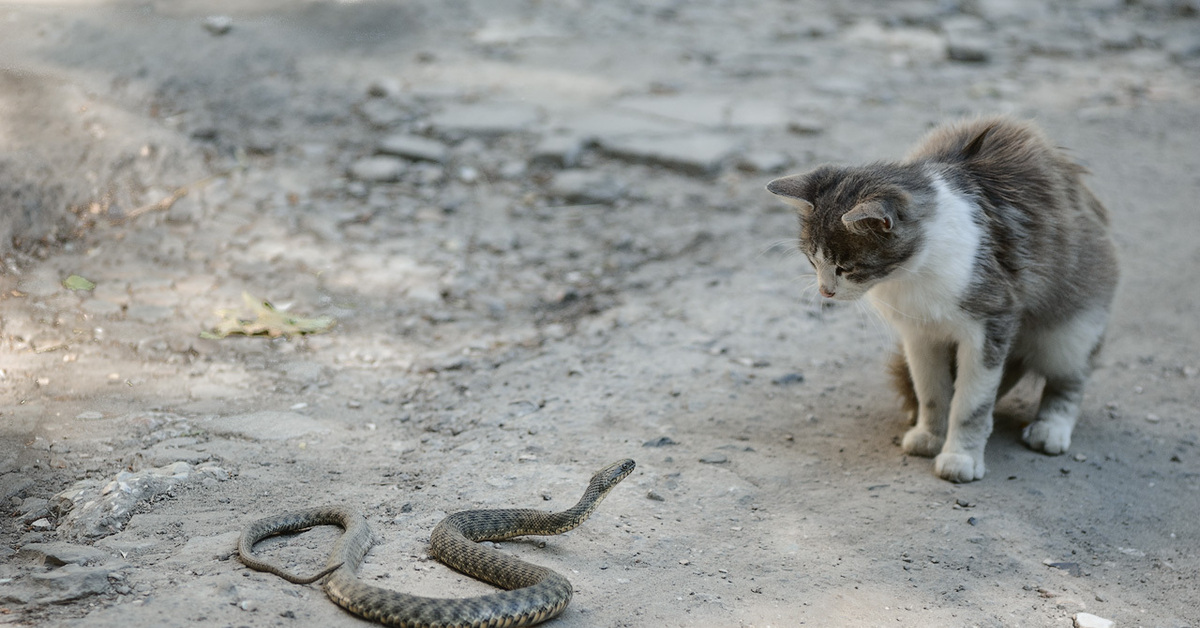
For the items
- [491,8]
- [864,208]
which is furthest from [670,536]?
[491,8]

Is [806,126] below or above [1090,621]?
above

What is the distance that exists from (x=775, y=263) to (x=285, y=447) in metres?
3.08

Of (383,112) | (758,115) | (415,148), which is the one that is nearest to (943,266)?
(415,148)

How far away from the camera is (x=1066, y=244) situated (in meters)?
3.71

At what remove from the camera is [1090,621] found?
9.75 ft

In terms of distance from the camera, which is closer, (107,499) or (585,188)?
(107,499)

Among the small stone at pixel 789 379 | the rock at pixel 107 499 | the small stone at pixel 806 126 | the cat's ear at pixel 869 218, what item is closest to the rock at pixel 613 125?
the small stone at pixel 806 126

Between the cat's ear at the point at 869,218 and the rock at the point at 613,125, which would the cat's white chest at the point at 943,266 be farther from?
the rock at the point at 613,125

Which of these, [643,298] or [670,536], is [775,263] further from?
[670,536]

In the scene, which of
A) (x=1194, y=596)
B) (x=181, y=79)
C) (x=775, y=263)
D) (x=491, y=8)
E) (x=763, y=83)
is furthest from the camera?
(x=491, y=8)

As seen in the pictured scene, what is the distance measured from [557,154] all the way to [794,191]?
3.18 meters

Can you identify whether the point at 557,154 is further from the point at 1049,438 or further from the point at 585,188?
the point at 1049,438

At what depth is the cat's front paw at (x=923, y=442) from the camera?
398 centimetres

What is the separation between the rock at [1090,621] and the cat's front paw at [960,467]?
Answer: 2.66 feet
